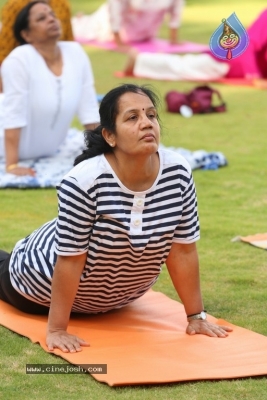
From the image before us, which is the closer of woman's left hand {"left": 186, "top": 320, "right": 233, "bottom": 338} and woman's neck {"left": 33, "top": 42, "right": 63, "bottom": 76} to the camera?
woman's left hand {"left": 186, "top": 320, "right": 233, "bottom": 338}

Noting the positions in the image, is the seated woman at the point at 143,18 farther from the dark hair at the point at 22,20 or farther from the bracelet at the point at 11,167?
the bracelet at the point at 11,167

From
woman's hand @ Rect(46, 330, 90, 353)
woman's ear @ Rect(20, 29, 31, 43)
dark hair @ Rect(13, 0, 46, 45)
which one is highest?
dark hair @ Rect(13, 0, 46, 45)

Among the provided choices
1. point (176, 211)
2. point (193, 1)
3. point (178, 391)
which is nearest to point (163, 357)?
point (178, 391)

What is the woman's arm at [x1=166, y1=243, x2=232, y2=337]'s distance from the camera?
357 centimetres

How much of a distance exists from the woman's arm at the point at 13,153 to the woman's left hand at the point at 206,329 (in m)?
2.90

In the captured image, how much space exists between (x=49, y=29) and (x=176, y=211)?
2960 mm

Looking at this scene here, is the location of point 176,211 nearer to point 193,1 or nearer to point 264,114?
point 264,114

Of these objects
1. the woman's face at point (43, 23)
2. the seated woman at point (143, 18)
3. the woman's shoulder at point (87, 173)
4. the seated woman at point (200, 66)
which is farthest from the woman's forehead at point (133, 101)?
the seated woman at point (143, 18)

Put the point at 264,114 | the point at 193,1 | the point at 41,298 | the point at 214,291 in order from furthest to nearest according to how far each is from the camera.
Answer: the point at 193,1
the point at 264,114
the point at 214,291
the point at 41,298

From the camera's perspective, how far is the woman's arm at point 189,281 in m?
3.57

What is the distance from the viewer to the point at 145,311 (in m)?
3.88

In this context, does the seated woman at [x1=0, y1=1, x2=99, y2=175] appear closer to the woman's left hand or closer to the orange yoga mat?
the orange yoga mat

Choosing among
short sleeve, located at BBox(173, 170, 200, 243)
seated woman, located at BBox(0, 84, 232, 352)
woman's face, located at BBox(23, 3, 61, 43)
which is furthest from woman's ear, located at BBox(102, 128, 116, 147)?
woman's face, located at BBox(23, 3, 61, 43)

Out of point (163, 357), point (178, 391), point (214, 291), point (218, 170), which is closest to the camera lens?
point (178, 391)
